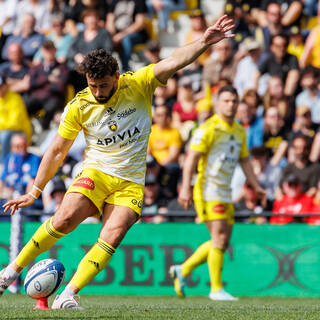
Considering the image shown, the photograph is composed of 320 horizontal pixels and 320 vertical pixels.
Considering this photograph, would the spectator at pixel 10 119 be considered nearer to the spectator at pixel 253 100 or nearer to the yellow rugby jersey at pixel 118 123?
the spectator at pixel 253 100

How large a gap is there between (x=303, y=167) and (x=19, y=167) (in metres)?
4.82

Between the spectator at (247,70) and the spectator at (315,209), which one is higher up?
the spectator at (247,70)

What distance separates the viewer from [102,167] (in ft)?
23.8

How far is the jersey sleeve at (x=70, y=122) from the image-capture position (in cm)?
714

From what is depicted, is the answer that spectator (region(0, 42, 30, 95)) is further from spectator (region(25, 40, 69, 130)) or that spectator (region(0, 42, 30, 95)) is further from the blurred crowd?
spectator (region(25, 40, 69, 130))

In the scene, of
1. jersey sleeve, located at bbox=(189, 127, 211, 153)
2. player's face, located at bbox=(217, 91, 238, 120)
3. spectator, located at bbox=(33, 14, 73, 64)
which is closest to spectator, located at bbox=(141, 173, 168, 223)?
jersey sleeve, located at bbox=(189, 127, 211, 153)

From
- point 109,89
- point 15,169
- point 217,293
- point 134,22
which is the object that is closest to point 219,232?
point 217,293

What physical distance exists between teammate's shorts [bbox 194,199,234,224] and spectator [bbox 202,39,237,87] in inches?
203

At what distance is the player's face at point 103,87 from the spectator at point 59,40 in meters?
8.90

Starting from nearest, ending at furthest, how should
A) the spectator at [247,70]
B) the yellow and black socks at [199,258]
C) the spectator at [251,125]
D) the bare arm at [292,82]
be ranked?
1. the yellow and black socks at [199,258]
2. the spectator at [251,125]
3. the bare arm at [292,82]
4. the spectator at [247,70]

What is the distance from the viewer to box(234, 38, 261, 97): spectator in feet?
48.6

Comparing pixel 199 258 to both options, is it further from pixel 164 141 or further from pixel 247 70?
pixel 247 70

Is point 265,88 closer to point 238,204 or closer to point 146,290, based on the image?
point 238,204

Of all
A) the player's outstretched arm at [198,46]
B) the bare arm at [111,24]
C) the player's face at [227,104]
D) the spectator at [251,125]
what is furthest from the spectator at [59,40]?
the player's outstretched arm at [198,46]
